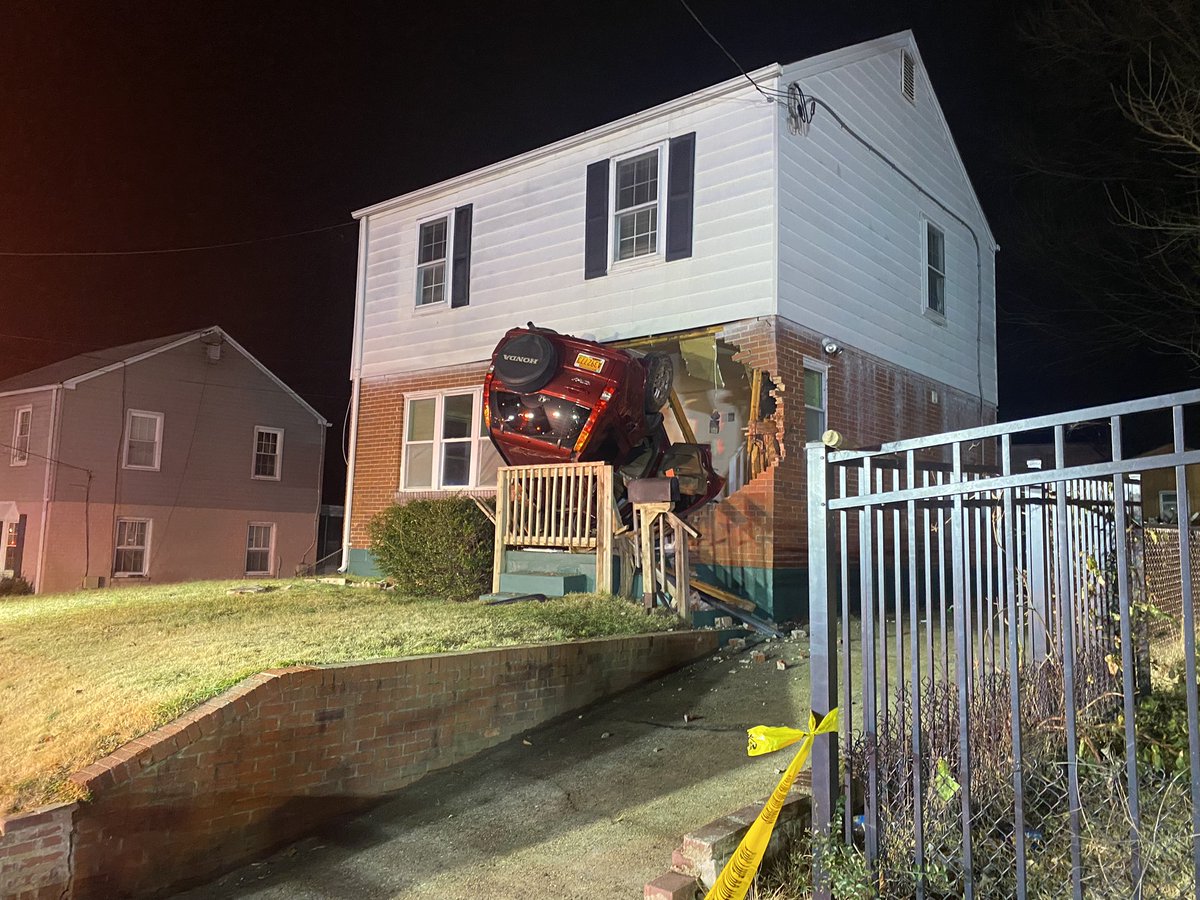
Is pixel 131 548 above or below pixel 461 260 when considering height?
below

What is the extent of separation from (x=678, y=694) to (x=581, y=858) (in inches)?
104

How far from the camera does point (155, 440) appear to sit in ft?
73.7

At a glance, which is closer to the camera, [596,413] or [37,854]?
[37,854]

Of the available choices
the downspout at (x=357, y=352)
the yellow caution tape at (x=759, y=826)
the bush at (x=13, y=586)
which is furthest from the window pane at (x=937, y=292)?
the bush at (x=13, y=586)

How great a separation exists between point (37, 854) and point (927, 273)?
12885 millimetres

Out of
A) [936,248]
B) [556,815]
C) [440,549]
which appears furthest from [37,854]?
[936,248]

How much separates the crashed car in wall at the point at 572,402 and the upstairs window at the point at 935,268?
18.0ft

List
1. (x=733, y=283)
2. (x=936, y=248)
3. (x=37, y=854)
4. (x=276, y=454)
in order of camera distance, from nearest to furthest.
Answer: (x=37, y=854) < (x=733, y=283) < (x=936, y=248) < (x=276, y=454)

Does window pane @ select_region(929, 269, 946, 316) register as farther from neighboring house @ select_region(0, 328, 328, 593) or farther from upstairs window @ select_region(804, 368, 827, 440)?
neighboring house @ select_region(0, 328, 328, 593)

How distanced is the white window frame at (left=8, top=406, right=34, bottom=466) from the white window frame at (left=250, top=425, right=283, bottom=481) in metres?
5.26

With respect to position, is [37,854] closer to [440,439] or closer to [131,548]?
[440,439]

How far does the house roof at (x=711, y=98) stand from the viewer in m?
10.5

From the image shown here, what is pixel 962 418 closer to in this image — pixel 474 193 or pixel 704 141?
pixel 704 141

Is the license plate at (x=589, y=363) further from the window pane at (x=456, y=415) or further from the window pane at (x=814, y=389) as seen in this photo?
the window pane at (x=456, y=415)
